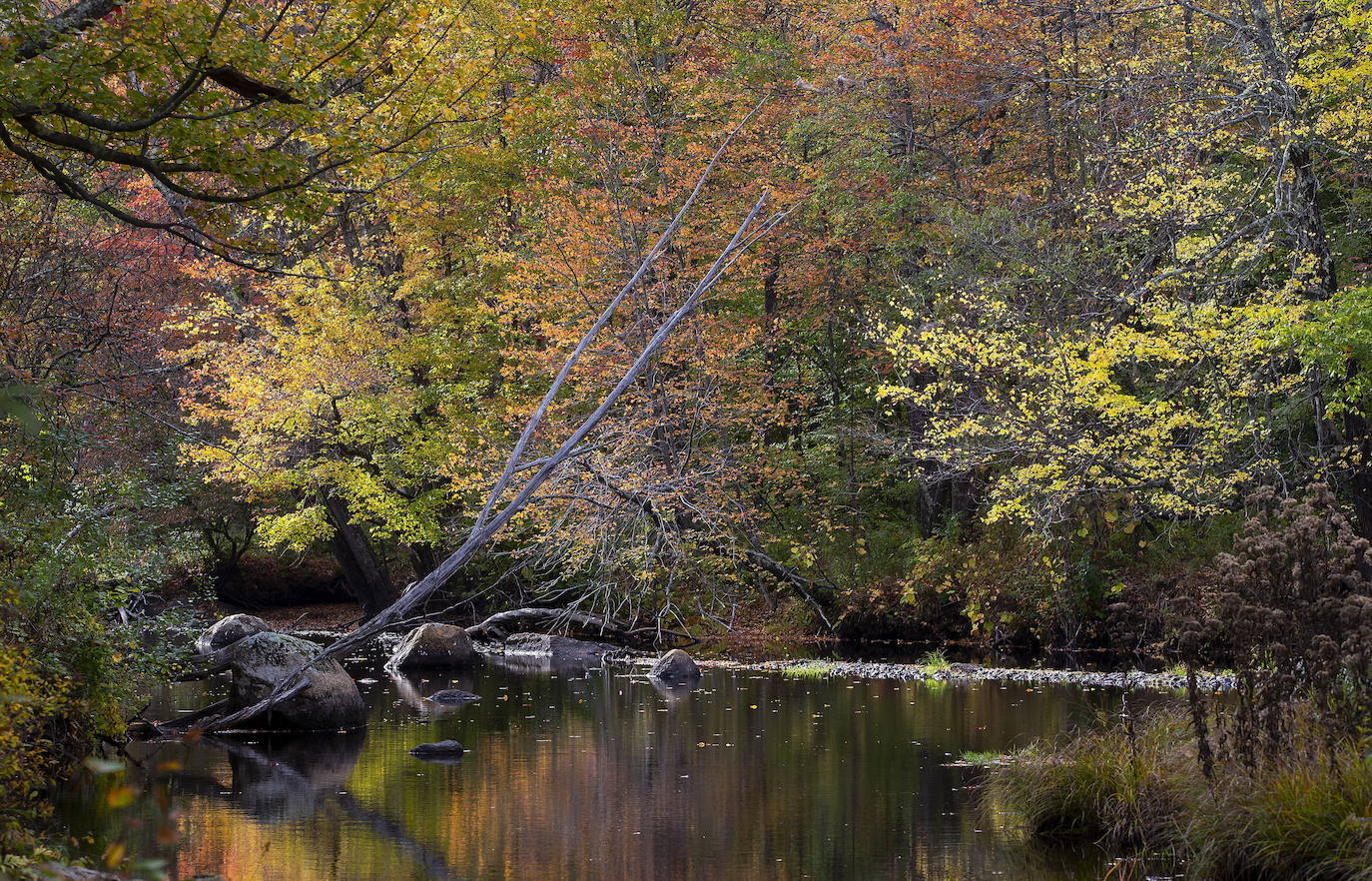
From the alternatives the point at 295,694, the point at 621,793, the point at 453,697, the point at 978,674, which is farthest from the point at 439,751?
the point at 978,674

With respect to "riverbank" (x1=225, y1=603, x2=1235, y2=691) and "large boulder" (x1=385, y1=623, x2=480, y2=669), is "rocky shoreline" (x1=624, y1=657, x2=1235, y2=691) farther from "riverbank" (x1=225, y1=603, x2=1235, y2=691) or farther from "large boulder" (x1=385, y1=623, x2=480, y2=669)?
"large boulder" (x1=385, y1=623, x2=480, y2=669)

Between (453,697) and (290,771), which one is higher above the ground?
(453,697)

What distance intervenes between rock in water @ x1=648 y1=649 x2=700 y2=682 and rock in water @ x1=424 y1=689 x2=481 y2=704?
2.72 metres

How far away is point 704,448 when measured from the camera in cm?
2142

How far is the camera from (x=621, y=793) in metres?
10.2

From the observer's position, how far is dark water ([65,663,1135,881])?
26.2ft

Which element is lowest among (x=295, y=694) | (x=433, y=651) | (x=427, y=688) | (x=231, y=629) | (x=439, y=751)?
(x=439, y=751)

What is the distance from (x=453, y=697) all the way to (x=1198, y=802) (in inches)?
394

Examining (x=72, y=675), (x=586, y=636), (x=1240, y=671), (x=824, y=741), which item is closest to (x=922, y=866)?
(x=1240, y=671)

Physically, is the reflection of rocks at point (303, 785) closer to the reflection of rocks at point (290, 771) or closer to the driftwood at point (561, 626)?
the reflection of rocks at point (290, 771)

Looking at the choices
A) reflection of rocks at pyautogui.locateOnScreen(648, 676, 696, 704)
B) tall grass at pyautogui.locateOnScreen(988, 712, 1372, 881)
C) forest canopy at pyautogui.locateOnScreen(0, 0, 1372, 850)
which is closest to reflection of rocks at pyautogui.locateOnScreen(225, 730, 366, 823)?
forest canopy at pyautogui.locateOnScreen(0, 0, 1372, 850)

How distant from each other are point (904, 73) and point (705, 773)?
13.6 meters

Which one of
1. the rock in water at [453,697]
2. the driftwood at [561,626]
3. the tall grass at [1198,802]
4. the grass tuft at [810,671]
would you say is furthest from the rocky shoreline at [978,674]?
the tall grass at [1198,802]

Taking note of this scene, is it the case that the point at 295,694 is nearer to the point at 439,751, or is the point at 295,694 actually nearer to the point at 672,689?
the point at 439,751
